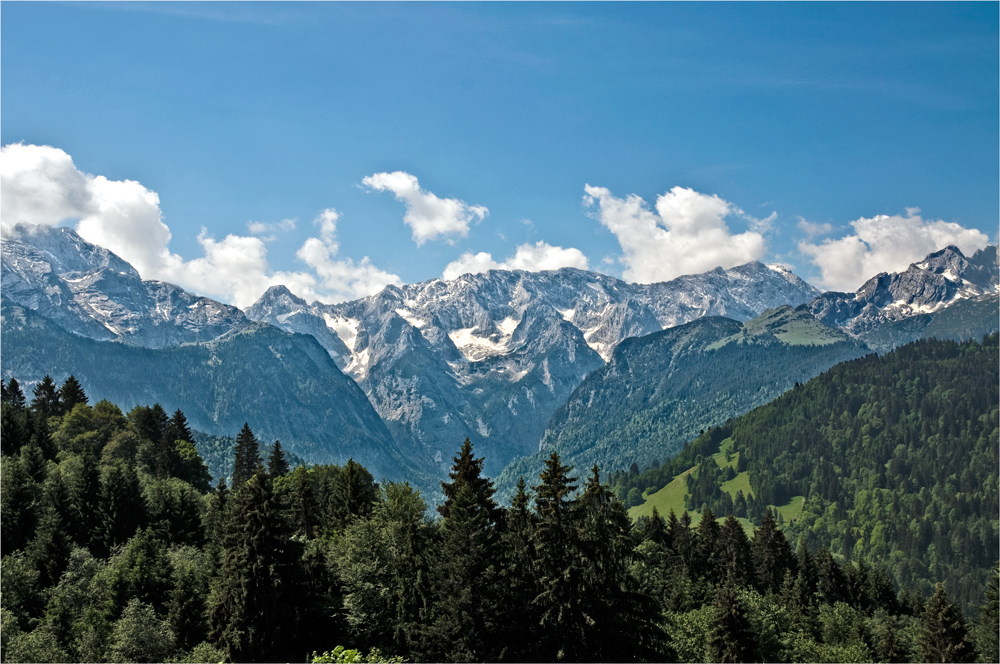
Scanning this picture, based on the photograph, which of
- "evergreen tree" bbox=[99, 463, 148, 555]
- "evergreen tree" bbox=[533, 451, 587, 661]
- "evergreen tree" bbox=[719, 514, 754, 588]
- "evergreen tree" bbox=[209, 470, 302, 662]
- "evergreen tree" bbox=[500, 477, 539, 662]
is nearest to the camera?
"evergreen tree" bbox=[533, 451, 587, 661]

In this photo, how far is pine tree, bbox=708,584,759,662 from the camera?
75312 millimetres

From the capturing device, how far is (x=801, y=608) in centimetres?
10969

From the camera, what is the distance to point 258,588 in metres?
60.4

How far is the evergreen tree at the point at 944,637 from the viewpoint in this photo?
85.0 metres

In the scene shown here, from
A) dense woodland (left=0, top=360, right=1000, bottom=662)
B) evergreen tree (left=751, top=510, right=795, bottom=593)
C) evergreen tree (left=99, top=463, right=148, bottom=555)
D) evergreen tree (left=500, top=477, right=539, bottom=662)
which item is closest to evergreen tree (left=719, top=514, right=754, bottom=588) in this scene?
evergreen tree (left=751, top=510, right=795, bottom=593)

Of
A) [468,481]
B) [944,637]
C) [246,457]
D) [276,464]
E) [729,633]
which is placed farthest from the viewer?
[246,457]

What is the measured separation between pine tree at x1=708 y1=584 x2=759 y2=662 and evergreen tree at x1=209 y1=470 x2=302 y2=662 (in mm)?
40186

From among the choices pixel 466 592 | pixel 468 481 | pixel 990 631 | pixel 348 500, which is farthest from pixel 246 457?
pixel 990 631

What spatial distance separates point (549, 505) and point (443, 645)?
13.4 m

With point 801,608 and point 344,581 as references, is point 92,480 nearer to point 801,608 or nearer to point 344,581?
point 344,581

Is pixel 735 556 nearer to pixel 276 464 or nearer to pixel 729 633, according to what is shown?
pixel 729 633

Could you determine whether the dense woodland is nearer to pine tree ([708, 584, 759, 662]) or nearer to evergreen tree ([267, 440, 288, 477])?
pine tree ([708, 584, 759, 662])

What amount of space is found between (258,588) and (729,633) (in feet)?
148

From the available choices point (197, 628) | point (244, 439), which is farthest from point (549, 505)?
point (244, 439)
